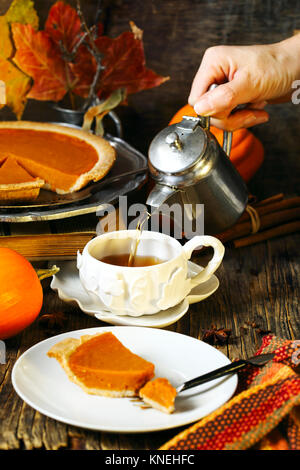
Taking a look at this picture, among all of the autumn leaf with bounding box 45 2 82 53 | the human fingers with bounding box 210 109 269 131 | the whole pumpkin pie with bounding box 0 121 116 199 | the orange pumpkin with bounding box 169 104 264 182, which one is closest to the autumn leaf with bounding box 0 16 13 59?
the autumn leaf with bounding box 45 2 82 53

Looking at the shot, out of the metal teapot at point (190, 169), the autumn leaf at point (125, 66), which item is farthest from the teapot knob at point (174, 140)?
the autumn leaf at point (125, 66)

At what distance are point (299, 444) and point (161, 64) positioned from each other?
1.52 meters

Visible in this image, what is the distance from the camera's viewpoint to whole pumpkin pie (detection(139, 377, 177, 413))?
37.6 inches

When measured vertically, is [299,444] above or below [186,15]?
below

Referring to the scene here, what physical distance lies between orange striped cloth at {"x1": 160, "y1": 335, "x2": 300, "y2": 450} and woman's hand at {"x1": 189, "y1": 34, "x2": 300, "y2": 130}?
77 cm

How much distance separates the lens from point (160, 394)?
3.17 ft

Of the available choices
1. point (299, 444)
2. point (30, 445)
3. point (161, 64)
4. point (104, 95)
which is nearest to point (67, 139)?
point (104, 95)

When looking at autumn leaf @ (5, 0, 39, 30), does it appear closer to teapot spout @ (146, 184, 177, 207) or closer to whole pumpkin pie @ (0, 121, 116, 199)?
whole pumpkin pie @ (0, 121, 116, 199)

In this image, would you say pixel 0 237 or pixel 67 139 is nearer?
pixel 0 237

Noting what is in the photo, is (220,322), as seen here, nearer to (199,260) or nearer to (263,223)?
(199,260)

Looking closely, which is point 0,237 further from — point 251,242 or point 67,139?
point 251,242

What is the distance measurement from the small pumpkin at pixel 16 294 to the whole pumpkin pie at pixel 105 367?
0.46 ft

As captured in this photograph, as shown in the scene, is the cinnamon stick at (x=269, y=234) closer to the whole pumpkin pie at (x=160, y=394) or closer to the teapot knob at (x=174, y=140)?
the teapot knob at (x=174, y=140)
